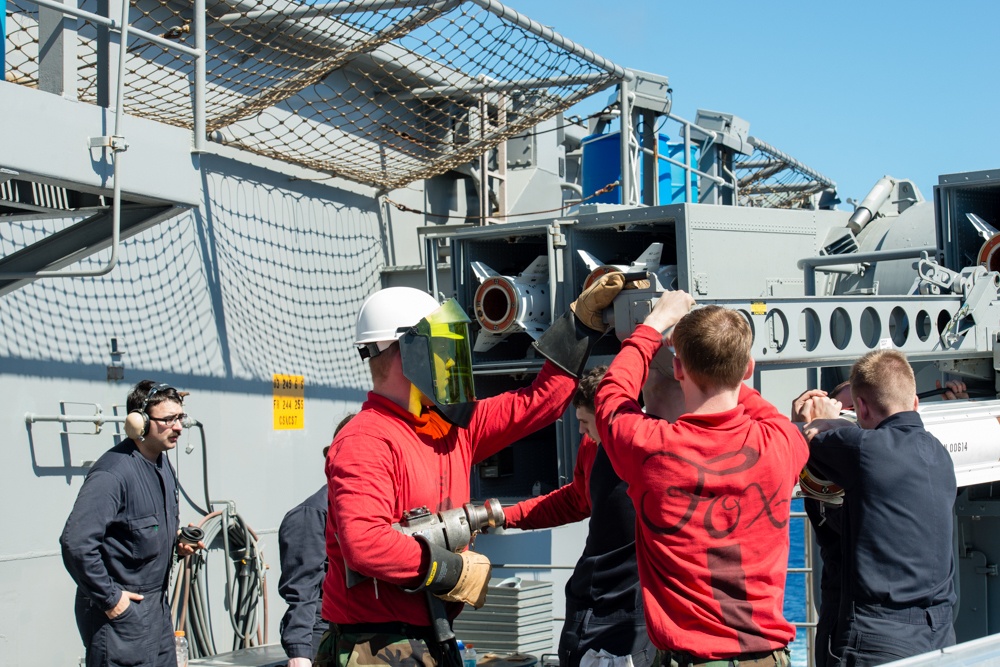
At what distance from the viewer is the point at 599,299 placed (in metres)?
3.19

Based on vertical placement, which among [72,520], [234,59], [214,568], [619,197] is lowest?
[214,568]

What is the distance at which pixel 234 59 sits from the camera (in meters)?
7.64

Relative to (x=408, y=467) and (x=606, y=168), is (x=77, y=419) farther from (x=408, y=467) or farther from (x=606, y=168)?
(x=606, y=168)

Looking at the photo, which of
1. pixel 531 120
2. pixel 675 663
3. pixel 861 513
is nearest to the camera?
pixel 675 663

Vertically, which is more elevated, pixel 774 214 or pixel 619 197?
pixel 619 197

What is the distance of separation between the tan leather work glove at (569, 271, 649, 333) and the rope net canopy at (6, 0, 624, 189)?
140 inches

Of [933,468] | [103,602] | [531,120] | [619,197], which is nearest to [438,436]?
[933,468]

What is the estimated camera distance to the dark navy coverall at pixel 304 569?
14.6 feet

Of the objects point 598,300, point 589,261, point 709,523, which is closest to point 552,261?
point 589,261

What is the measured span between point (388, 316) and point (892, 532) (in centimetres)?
168

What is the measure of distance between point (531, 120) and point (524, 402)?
5.67m

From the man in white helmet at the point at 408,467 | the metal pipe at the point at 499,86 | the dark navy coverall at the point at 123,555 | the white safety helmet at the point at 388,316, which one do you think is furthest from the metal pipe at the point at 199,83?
the metal pipe at the point at 499,86

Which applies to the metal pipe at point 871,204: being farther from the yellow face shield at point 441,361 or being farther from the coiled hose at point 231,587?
the yellow face shield at point 441,361

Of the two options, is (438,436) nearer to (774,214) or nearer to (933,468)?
(933,468)
